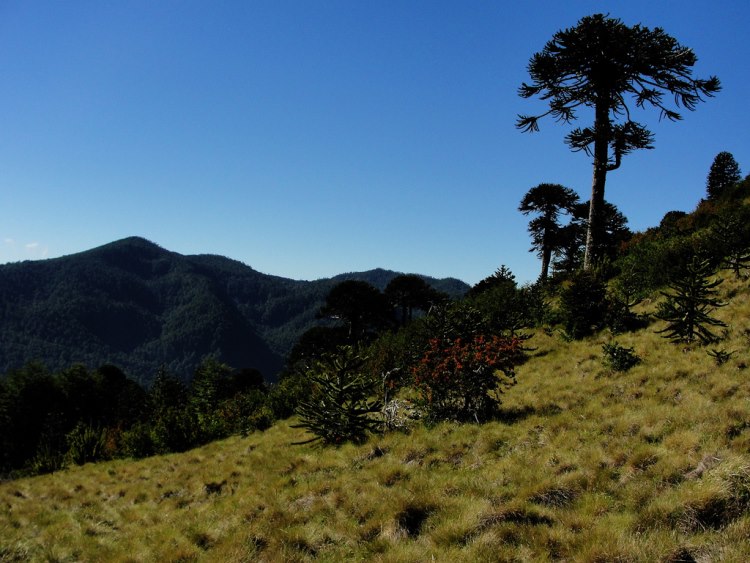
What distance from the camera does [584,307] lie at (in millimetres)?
17688

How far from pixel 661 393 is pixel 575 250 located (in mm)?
38834

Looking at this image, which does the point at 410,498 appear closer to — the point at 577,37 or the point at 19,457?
the point at 577,37

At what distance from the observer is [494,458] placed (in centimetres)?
832

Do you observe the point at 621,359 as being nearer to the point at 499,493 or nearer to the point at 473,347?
the point at 473,347


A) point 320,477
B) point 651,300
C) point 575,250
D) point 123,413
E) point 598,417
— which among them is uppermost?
point 575,250

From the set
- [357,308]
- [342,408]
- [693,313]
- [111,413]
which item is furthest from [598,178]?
[111,413]

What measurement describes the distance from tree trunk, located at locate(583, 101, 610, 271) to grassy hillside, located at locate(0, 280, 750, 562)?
8.39 m

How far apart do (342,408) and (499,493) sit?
6643mm

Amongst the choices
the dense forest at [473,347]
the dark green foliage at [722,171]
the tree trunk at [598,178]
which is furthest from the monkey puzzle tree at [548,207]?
the dark green foliage at [722,171]

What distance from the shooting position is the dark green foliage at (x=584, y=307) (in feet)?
57.2

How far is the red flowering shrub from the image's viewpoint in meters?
11.5

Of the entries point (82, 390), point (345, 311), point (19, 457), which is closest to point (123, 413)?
point (19, 457)

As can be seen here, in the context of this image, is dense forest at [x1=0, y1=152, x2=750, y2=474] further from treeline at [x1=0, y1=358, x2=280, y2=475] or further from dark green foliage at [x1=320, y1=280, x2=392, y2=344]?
dark green foliage at [x1=320, y1=280, x2=392, y2=344]

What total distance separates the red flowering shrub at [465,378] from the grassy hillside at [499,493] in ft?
2.92
